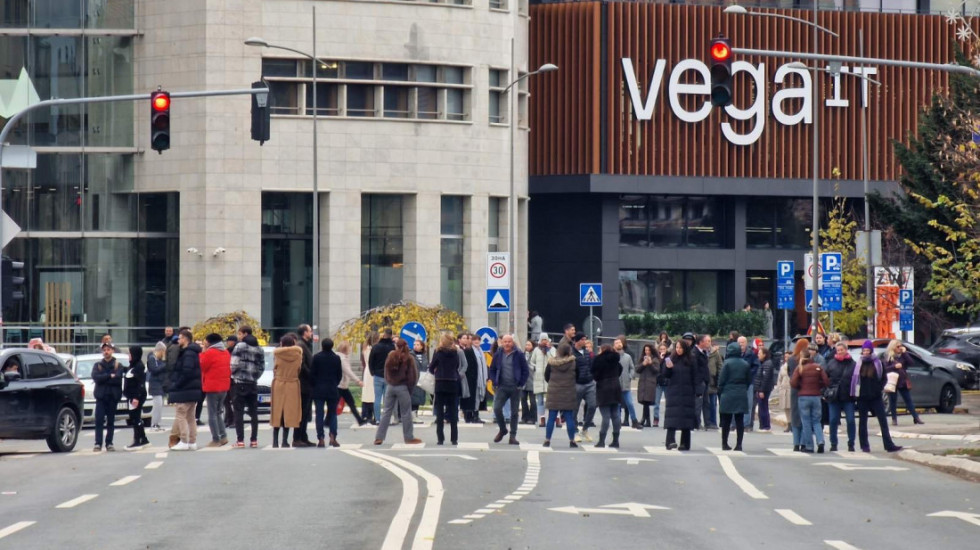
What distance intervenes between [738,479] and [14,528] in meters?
8.70

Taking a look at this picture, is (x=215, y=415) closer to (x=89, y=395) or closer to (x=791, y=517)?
(x=89, y=395)

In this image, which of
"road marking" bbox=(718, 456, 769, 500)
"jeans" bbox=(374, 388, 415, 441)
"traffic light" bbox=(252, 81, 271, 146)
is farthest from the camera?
"traffic light" bbox=(252, 81, 271, 146)

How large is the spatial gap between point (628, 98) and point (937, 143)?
52.5 ft

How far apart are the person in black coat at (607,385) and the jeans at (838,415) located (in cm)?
339

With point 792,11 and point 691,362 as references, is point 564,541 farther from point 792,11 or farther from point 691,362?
point 792,11

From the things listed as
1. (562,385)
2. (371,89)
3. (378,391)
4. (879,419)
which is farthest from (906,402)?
(371,89)

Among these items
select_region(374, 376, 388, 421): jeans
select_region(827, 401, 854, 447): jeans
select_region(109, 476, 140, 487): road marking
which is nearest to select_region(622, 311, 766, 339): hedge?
select_region(374, 376, 388, 421): jeans

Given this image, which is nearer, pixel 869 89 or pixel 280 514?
pixel 280 514

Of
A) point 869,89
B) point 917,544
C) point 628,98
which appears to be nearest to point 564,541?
point 917,544

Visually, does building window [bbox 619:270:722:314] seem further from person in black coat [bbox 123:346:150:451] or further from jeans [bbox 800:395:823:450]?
person in black coat [bbox 123:346:150:451]

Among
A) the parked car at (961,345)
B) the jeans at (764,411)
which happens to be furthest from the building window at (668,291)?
the jeans at (764,411)

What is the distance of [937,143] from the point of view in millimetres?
44625

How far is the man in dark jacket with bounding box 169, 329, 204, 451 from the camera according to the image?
23.9 metres

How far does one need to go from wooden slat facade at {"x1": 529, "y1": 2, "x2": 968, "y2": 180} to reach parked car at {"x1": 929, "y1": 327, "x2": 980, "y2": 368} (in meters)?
16.3
